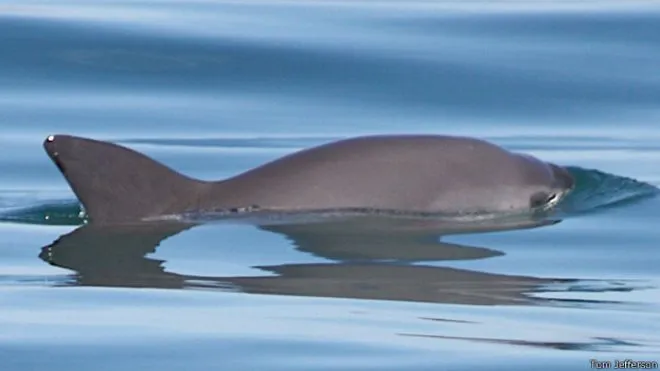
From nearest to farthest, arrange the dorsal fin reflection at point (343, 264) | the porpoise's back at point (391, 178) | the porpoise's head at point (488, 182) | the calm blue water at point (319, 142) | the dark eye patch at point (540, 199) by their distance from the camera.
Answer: the calm blue water at point (319, 142), the dorsal fin reflection at point (343, 264), the porpoise's back at point (391, 178), the porpoise's head at point (488, 182), the dark eye patch at point (540, 199)

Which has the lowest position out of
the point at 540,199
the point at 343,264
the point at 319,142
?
the point at 343,264

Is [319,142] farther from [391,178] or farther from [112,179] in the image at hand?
[112,179]

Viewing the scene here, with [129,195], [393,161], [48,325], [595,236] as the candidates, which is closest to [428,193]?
[393,161]

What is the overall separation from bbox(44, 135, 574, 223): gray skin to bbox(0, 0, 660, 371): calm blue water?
212 millimetres

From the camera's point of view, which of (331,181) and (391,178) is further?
(391,178)

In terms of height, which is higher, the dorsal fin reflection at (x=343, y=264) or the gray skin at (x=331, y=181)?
the gray skin at (x=331, y=181)

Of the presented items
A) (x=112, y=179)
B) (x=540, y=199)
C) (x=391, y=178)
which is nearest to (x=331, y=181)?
(x=391, y=178)

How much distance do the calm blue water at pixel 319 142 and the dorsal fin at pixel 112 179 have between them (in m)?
0.17

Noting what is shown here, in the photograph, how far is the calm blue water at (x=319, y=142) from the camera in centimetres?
601

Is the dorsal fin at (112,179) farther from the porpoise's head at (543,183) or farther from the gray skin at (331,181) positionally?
the porpoise's head at (543,183)

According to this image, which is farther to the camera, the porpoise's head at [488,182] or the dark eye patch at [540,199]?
the dark eye patch at [540,199]

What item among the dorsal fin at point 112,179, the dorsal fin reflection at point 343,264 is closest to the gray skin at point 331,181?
the dorsal fin at point 112,179

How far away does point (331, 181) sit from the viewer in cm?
870

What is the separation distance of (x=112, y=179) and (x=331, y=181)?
100 centimetres
